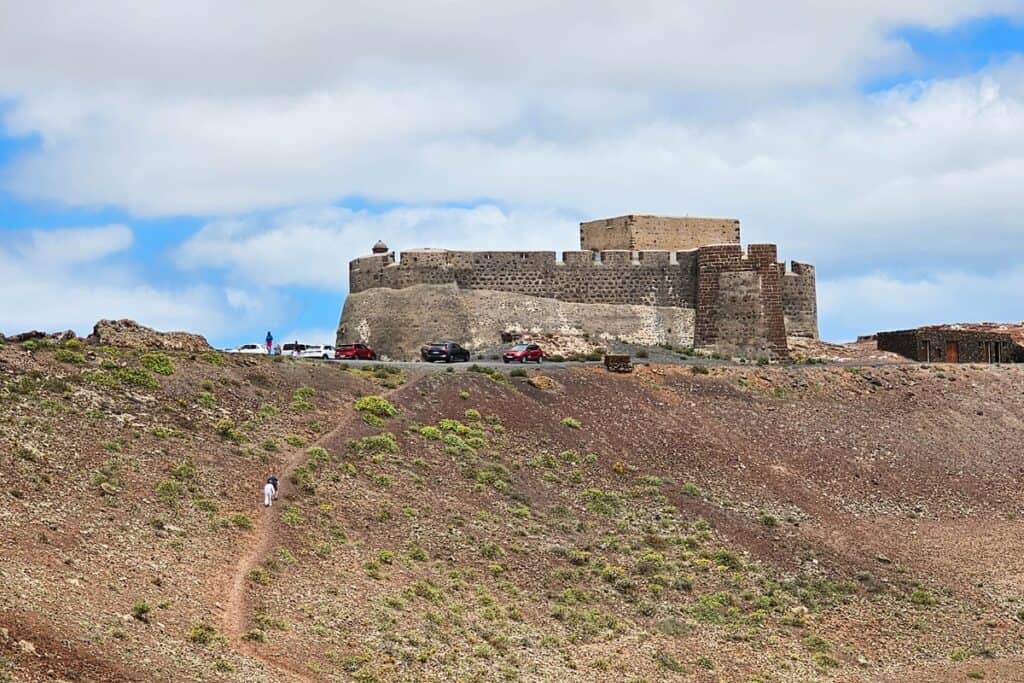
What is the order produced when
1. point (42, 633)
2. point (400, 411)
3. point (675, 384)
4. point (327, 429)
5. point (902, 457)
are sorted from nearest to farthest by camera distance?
1. point (42, 633)
2. point (327, 429)
3. point (400, 411)
4. point (902, 457)
5. point (675, 384)

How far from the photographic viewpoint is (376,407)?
40.9m

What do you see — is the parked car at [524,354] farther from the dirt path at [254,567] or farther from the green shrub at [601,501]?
the dirt path at [254,567]

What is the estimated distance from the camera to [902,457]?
4622 cm

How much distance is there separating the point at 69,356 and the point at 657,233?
30.7m

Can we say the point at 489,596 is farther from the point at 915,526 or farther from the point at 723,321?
the point at 723,321

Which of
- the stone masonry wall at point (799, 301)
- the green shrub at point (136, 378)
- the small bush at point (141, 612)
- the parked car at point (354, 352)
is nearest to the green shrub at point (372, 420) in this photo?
the green shrub at point (136, 378)

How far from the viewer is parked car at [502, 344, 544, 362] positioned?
53094 mm

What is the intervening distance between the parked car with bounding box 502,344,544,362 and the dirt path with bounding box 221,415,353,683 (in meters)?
17.6

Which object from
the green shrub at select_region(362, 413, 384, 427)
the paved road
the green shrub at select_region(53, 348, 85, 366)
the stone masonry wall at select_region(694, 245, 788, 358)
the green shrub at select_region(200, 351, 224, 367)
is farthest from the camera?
the stone masonry wall at select_region(694, 245, 788, 358)

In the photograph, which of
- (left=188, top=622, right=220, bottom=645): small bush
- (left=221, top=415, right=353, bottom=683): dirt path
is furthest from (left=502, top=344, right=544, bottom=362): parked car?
(left=188, top=622, right=220, bottom=645): small bush

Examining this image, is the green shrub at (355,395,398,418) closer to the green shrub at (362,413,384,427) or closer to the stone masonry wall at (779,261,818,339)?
the green shrub at (362,413,384,427)

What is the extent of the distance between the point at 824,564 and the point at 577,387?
1269cm

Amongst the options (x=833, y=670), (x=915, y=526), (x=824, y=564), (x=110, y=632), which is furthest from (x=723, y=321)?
(x=110, y=632)

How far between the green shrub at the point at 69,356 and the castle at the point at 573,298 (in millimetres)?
19217
